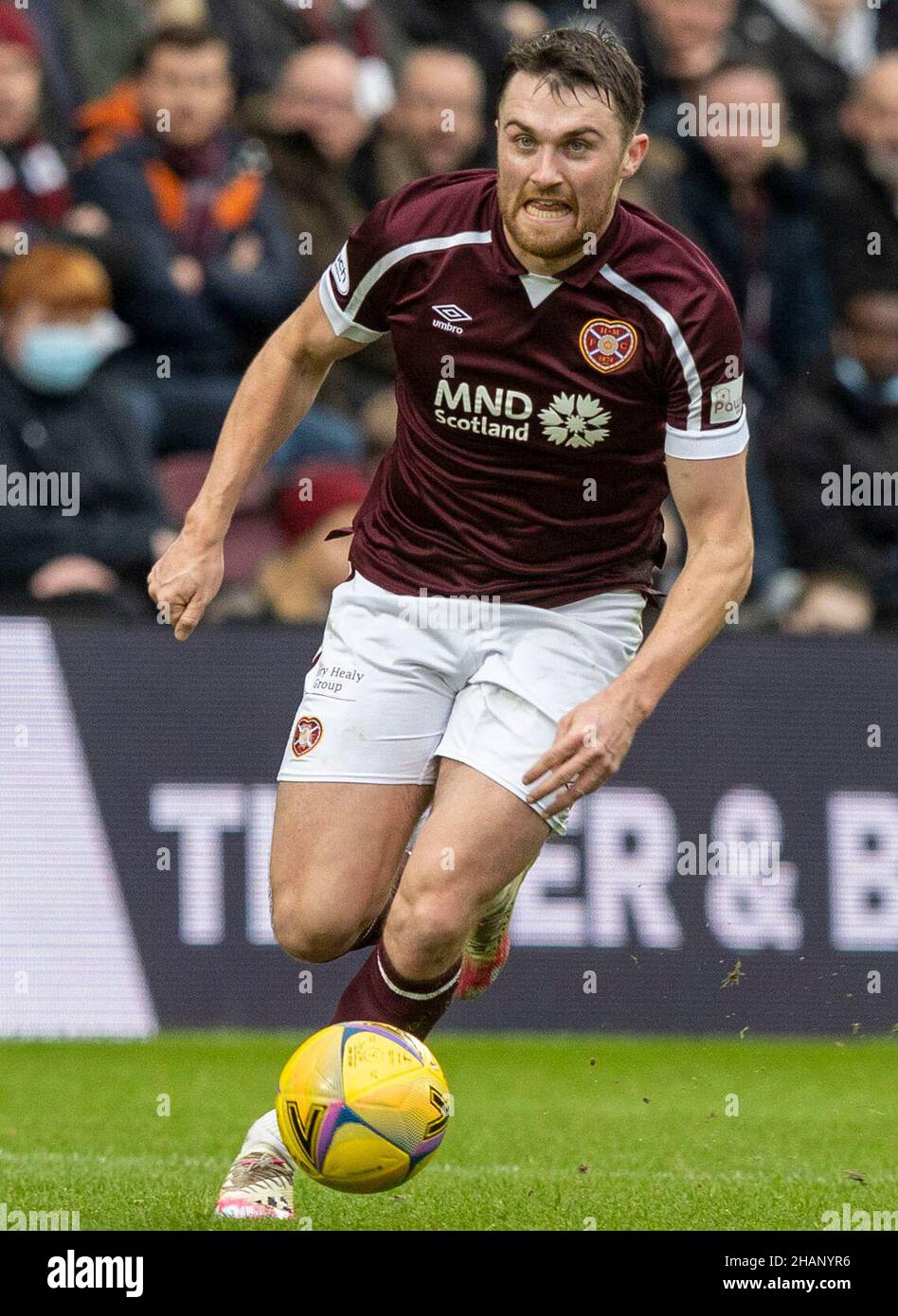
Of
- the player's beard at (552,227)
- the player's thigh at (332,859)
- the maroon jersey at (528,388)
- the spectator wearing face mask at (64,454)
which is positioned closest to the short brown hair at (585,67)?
the player's beard at (552,227)

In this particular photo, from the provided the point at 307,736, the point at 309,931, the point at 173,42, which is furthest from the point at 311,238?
the point at 309,931

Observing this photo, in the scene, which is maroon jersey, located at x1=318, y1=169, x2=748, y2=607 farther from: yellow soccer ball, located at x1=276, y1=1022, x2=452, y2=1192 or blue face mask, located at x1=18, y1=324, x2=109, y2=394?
blue face mask, located at x1=18, y1=324, x2=109, y2=394

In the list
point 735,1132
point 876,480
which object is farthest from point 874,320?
point 735,1132

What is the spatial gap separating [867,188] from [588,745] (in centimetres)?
786

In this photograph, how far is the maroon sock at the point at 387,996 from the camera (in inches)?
218

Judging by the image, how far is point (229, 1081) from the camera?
8.01 meters

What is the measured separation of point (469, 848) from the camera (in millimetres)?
5348

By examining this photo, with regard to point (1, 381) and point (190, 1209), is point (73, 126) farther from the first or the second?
point (190, 1209)

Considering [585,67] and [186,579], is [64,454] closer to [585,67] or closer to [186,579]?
[186,579]

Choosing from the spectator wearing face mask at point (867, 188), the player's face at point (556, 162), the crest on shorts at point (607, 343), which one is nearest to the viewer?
the player's face at point (556, 162)

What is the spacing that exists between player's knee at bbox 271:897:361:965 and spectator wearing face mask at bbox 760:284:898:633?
17.8 ft

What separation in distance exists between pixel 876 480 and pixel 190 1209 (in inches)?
267

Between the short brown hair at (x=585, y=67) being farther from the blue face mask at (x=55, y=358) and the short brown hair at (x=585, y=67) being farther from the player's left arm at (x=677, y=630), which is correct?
the blue face mask at (x=55, y=358)

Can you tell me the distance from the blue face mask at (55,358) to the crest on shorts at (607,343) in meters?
4.85
